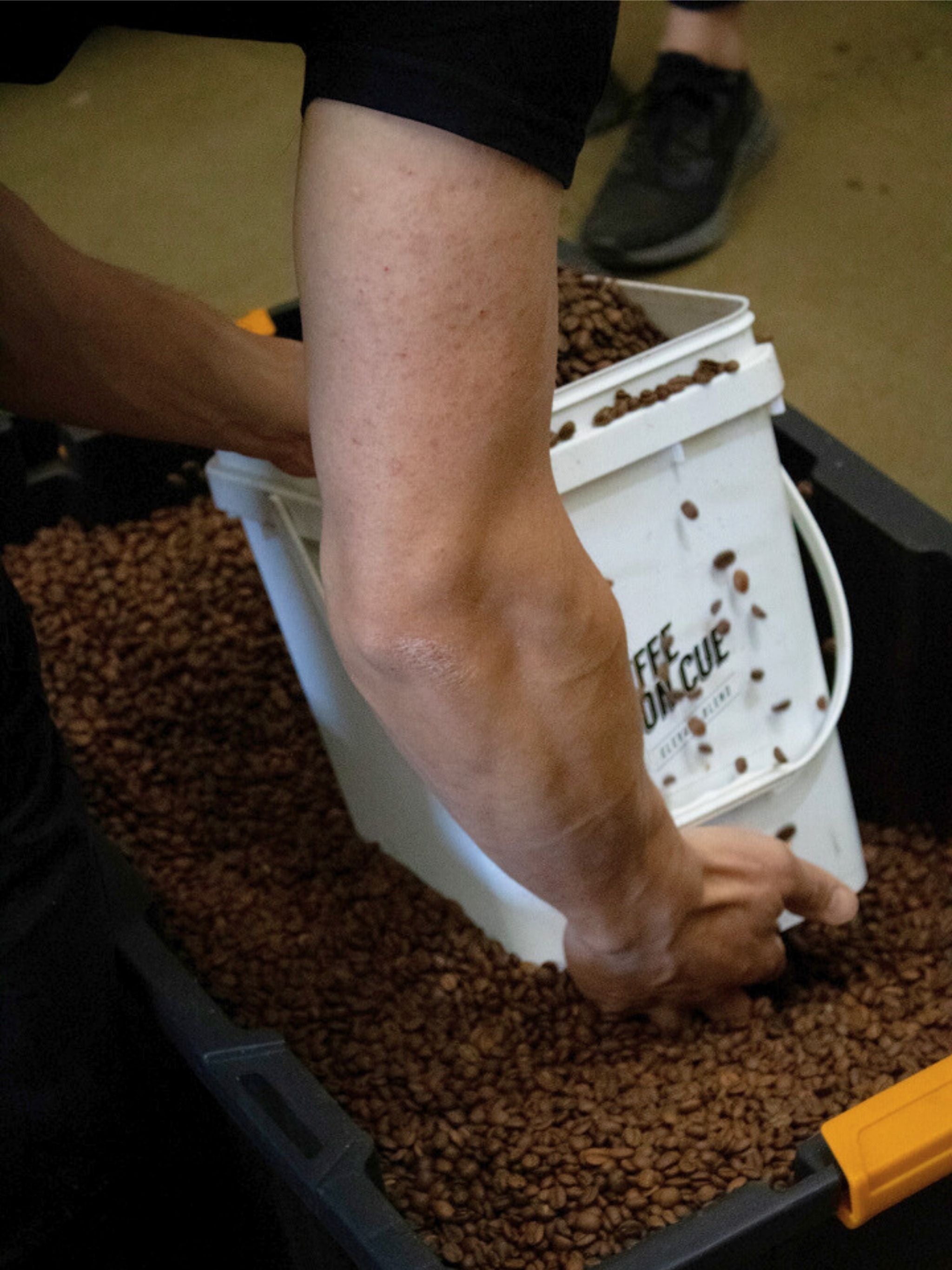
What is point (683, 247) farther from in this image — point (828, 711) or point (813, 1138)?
point (813, 1138)

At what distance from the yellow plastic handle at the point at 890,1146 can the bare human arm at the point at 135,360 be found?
1.70 ft

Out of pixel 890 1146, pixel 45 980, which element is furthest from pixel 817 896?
pixel 45 980

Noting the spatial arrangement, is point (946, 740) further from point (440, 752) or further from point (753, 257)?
point (753, 257)

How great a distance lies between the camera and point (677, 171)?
196cm

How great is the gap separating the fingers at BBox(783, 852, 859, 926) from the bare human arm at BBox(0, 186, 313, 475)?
1.46ft

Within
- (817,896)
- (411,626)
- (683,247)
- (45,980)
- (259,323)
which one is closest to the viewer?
(411,626)

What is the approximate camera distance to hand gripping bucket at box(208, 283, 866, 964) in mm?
937

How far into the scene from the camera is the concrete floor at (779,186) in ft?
5.70

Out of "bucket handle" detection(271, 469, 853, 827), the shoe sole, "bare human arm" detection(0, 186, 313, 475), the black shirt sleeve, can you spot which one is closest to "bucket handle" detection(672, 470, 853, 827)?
"bucket handle" detection(271, 469, 853, 827)

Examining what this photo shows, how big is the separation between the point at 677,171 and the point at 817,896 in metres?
1.31

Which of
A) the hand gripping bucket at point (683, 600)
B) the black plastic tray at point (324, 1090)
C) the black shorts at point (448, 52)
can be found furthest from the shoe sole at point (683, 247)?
the black shorts at point (448, 52)

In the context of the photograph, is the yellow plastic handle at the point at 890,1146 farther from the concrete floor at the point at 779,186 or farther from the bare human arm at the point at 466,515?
the concrete floor at the point at 779,186

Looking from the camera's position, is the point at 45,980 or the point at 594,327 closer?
the point at 45,980

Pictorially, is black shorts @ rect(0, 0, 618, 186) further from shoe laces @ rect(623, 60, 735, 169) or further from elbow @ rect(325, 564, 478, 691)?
shoe laces @ rect(623, 60, 735, 169)
